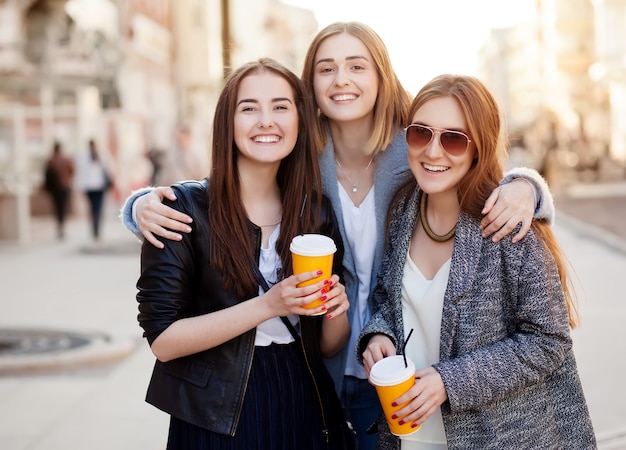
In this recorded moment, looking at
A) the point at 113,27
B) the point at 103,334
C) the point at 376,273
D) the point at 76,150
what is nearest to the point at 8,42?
the point at 76,150

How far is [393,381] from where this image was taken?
87.0 inches

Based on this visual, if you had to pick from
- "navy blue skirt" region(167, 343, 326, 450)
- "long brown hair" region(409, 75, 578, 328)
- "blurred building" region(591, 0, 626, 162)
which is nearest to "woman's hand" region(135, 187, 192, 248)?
"navy blue skirt" region(167, 343, 326, 450)

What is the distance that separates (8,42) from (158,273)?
2165 centimetres

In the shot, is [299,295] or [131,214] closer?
[299,295]

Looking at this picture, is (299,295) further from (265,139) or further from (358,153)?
(358,153)

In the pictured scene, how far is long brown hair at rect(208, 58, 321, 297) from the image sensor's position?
2.48 m

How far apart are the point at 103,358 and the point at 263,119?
478cm

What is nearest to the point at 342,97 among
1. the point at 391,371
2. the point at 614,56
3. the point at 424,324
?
the point at 424,324

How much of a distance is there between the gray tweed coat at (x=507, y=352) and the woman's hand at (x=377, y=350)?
0.17 meters

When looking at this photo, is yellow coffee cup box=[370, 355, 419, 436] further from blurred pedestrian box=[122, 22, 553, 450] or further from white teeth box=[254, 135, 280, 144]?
white teeth box=[254, 135, 280, 144]

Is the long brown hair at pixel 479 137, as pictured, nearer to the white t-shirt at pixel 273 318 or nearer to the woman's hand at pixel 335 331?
the woman's hand at pixel 335 331

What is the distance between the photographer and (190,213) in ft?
8.25

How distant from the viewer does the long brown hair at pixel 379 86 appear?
10.4 feet

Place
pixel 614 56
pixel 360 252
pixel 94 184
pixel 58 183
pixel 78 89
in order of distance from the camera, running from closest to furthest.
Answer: pixel 360 252 → pixel 94 184 → pixel 58 183 → pixel 78 89 → pixel 614 56
